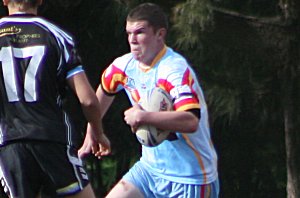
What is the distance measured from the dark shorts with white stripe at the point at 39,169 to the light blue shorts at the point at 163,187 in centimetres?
65

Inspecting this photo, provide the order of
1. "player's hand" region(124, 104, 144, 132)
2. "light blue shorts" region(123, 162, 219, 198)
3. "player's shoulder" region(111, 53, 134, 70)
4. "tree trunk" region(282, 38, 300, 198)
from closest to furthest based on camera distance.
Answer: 1. "player's hand" region(124, 104, 144, 132)
2. "light blue shorts" region(123, 162, 219, 198)
3. "player's shoulder" region(111, 53, 134, 70)
4. "tree trunk" region(282, 38, 300, 198)

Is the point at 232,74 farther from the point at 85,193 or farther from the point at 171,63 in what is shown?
the point at 85,193

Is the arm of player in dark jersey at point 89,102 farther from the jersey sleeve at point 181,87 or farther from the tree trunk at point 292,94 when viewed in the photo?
the tree trunk at point 292,94

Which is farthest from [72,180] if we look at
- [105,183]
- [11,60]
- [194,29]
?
[105,183]

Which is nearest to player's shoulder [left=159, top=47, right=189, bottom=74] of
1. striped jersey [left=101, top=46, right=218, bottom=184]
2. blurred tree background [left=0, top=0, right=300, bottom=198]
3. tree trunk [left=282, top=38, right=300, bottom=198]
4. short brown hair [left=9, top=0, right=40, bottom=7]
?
striped jersey [left=101, top=46, right=218, bottom=184]

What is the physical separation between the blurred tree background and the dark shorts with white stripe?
3937mm

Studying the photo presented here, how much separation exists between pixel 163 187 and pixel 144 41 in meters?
0.95

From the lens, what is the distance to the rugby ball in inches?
306

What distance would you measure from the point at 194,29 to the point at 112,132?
3.28 meters

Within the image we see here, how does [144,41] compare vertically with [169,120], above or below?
above

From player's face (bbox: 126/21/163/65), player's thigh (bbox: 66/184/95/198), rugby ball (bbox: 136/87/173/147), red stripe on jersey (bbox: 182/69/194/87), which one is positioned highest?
player's face (bbox: 126/21/163/65)

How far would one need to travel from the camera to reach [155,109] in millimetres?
7770

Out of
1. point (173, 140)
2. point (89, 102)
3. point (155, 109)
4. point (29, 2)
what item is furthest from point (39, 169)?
point (29, 2)

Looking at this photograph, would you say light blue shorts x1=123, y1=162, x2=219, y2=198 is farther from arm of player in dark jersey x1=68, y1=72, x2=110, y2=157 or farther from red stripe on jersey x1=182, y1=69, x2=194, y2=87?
red stripe on jersey x1=182, y1=69, x2=194, y2=87
